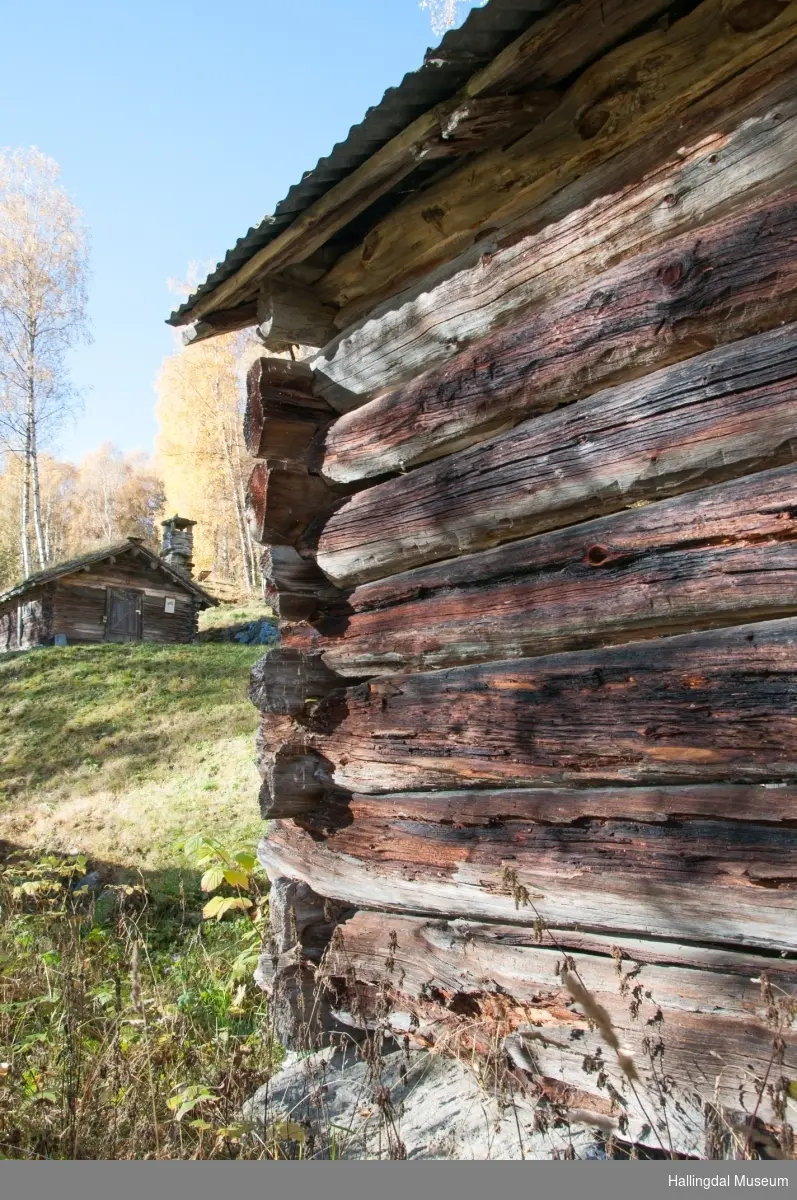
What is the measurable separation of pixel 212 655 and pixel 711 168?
1743 centimetres

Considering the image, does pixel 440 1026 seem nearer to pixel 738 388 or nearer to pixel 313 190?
pixel 738 388

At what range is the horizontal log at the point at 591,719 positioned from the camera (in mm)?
2105

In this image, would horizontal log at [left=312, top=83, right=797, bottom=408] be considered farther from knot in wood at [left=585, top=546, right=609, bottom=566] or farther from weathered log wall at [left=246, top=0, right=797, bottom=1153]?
knot in wood at [left=585, top=546, right=609, bottom=566]

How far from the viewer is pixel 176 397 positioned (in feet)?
97.5

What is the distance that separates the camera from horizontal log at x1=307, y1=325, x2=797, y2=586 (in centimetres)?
215

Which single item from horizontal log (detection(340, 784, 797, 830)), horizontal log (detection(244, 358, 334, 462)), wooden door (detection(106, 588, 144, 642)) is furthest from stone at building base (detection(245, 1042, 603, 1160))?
wooden door (detection(106, 588, 144, 642))

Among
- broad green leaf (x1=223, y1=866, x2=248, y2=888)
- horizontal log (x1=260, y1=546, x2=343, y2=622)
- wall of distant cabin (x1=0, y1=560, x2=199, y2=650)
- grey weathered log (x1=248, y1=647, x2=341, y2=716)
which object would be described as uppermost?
wall of distant cabin (x1=0, y1=560, x2=199, y2=650)

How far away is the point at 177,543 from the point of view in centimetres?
2464

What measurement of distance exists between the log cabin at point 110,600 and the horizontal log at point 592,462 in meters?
19.4

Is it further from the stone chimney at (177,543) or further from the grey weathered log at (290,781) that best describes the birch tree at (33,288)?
the grey weathered log at (290,781)

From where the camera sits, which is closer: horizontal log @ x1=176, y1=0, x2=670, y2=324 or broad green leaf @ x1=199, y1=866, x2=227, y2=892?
horizontal log @ x1=176, y1=0, x2=670, y2=324

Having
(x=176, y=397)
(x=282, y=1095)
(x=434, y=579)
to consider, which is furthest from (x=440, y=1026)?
(x=176, y=397)

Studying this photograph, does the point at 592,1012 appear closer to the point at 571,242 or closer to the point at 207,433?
the point at 571,242

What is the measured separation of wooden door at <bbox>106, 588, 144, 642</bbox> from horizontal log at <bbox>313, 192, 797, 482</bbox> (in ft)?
66.0
